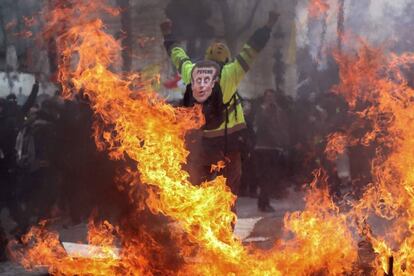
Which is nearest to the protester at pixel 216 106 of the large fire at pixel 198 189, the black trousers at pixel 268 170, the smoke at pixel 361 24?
the large fire at pixel 198 189

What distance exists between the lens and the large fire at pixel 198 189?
16.4 feet

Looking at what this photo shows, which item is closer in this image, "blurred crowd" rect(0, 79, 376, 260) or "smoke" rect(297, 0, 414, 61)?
"blurred crowd" rect(0, 79, 376, 260)

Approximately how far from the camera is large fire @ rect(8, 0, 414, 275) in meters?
5.00

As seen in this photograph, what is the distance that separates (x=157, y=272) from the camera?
4.89 metres

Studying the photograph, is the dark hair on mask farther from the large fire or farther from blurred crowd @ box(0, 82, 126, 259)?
blurred crowd @ box(0, 82, 126, 259)

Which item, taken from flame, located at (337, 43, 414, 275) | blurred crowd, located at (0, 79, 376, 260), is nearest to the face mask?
blurred crowd, located at (0, 79, 376, 260)

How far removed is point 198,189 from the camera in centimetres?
558

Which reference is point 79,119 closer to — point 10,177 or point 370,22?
point 10,177

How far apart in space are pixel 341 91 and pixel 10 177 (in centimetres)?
496

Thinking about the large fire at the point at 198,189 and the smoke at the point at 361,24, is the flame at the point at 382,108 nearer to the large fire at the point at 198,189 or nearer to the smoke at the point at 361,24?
the large fire at the point at 198,189

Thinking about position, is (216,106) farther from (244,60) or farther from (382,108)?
(382,108)

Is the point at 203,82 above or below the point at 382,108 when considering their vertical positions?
above

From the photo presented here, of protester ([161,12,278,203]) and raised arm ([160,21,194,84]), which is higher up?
raised arm ([160,21,194,84])

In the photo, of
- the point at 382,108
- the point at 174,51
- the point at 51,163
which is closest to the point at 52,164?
the point at 51,163
